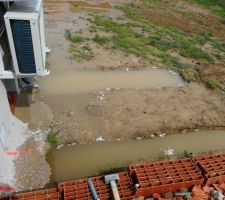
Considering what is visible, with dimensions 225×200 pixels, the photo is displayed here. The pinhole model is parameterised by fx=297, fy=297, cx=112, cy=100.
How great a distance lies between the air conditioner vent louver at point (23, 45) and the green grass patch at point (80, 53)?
16.0ft

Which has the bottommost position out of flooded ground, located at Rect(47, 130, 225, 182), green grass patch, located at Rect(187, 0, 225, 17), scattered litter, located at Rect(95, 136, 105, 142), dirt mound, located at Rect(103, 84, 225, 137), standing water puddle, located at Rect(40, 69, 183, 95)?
green grass patch, located at Rect(187, 0, 225, 17)

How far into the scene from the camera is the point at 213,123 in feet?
28.6

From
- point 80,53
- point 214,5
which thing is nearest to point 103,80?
point 80,53

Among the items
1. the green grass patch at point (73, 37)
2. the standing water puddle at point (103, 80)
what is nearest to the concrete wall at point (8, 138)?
the standing water puddle at point (103, 80)

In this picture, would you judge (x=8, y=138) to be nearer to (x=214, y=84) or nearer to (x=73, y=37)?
(x=73, y=37)

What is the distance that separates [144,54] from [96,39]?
2180mm

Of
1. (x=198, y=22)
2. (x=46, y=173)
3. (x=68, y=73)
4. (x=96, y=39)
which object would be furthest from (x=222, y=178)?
(x=198, y=22)

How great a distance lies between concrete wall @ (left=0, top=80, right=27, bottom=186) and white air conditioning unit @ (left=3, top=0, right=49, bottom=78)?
85 cm

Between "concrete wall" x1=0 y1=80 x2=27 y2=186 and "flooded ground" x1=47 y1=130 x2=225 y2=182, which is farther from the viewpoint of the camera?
"flooded ground" x1=47 y1=130 x2=225 y2=182

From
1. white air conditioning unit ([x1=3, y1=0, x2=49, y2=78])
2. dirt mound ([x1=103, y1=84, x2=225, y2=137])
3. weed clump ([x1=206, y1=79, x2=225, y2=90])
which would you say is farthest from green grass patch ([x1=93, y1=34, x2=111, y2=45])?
white air conditioning unit ([x1=3, y1=0, x2=49, y2=78])

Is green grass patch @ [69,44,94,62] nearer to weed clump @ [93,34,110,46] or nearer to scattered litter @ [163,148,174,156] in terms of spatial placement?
weed clump @ [93,34,110,46]

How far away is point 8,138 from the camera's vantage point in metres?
7.23

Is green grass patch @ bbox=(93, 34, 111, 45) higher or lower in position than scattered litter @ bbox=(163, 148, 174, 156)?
higher

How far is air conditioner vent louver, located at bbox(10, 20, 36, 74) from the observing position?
5561 mm
